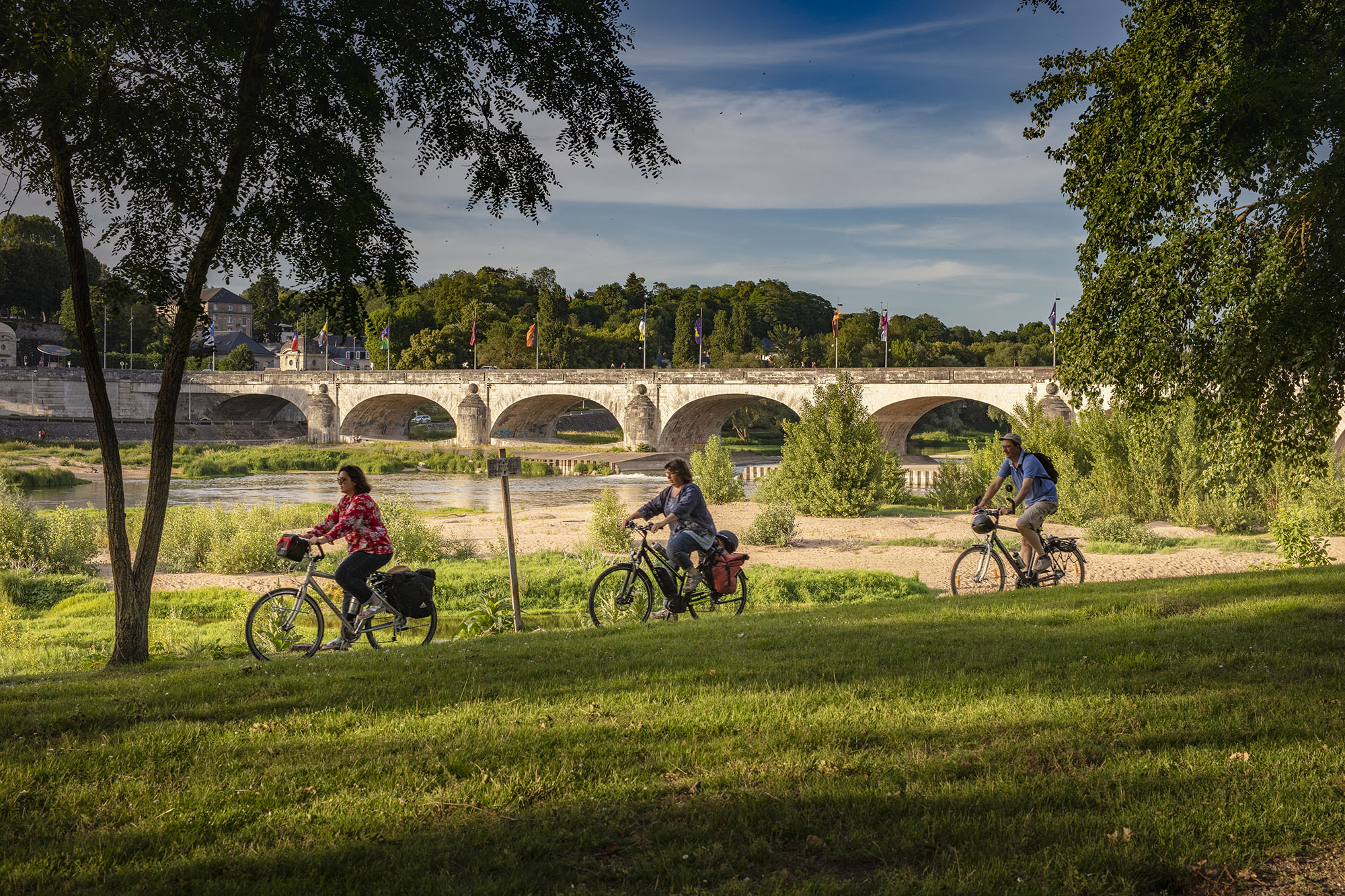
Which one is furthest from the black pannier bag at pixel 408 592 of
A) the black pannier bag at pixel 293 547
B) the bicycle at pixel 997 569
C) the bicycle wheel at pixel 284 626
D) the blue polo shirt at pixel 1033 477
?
Result: the blue polo shirt at pixel 1033 477

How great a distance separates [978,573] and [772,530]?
27.9ft

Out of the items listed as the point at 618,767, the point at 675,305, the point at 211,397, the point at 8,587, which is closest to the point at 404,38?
the point at 618,767

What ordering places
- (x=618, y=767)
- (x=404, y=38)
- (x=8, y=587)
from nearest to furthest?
(x=618, y=767) < (x=404, y=38) < (x=8, y=587)

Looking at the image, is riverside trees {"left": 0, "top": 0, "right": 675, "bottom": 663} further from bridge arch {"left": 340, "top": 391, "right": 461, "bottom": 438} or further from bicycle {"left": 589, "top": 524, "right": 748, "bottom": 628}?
bridge arch {"left": 340, "top": 391, "right": 461, "bottom": 438}

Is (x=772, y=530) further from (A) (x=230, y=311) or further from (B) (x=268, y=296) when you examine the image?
(A) (x=230, y=311)

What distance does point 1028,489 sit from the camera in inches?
364

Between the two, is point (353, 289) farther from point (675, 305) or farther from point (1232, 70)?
point (675, 305)

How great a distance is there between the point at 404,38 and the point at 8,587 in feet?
34.2

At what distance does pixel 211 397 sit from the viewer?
209 ft

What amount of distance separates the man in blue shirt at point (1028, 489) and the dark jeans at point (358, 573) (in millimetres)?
5144

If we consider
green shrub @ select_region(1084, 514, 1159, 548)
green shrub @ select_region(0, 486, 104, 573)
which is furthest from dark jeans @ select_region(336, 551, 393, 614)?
green shrub @ select_region(1084, 514, 1159, 548)

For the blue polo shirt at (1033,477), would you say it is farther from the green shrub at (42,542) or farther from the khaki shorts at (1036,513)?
the green shrub at (42,542)


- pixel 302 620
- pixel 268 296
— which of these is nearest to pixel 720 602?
pixel 302 620

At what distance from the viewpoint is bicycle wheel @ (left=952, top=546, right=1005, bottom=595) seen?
9.58 metres
